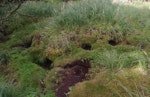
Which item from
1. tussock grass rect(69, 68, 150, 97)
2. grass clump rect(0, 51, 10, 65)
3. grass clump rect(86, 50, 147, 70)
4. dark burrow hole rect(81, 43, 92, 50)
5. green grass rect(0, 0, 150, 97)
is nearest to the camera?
tussock grass rect(69, 68, 150, 97)

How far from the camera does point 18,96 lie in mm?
5133

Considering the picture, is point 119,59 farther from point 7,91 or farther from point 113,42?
point 7,91

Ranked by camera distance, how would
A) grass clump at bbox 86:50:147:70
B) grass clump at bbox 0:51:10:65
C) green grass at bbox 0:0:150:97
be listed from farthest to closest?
1. grass clump at bbox 0:51:10:65
2. grass clump at bbox 86:50:147:70
3. green grass at bbox 0:0:150:97

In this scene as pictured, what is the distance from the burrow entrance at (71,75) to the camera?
5.12 meters

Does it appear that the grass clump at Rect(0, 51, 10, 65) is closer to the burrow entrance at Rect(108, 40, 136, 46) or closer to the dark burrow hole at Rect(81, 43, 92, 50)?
the dark burrow hole at Rect(81, 43, 92, 50)

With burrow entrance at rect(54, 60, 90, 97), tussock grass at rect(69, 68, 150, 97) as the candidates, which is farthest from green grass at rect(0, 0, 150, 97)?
burrow entrance at rect(54, 60, 90, 97)

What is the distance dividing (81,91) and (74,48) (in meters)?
1.75

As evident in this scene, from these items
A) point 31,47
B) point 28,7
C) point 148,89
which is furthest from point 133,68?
point 28,7

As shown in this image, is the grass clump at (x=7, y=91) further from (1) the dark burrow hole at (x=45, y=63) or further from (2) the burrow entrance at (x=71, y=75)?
(1) the dark burrow hole at (x=45, y=63)

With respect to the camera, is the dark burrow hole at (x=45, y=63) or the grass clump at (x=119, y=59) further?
the dark burrow hole at (x=45, y=63)

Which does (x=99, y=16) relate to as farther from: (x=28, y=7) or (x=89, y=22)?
(x=28, y=7)

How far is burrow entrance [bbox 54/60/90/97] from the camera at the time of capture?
16.8ft

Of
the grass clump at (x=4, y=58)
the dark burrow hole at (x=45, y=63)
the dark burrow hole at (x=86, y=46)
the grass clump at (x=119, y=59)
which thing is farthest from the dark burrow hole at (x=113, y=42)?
the grass clump at (x=4, y=58)

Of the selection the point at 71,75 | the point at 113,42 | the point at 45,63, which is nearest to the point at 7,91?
the point at 71,75
